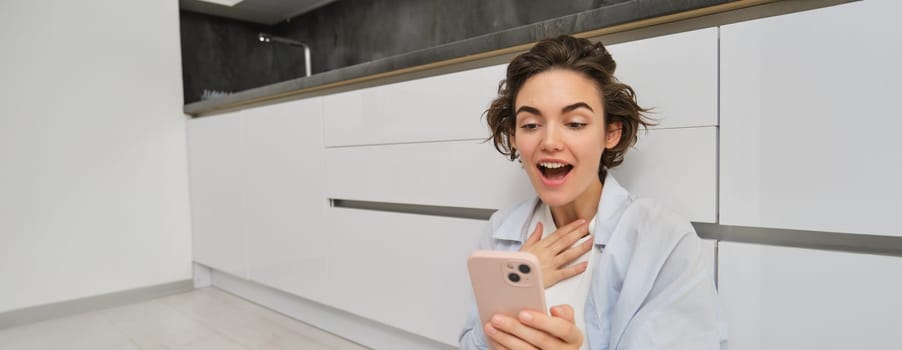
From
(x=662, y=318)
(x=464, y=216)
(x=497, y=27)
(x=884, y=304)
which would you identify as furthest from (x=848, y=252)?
(x=497, y=27)

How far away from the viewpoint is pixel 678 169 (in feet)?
2.84

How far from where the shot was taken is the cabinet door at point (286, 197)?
5.54ft

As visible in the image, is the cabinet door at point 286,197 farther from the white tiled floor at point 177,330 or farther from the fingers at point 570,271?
the fingers at point 570,271

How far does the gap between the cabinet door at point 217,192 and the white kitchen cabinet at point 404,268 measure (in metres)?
0.65

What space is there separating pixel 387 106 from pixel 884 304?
1.09 m

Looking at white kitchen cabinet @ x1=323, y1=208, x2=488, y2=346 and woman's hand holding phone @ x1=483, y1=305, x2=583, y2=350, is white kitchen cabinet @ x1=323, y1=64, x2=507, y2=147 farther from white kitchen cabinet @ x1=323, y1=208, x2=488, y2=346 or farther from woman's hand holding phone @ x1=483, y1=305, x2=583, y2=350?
woman's hand holding phone @ x1=483, y1=305, x2=583, y2=350

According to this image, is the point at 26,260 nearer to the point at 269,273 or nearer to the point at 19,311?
the point at 19,311

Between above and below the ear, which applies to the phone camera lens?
below

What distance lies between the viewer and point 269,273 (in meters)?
1.94

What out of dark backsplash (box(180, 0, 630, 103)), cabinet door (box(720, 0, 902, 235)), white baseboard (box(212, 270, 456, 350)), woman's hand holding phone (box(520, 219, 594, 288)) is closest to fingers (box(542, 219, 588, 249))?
woman's hand holding phone (box(520, 219, 594, 288))

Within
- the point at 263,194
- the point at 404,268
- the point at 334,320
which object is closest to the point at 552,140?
the point at 404,268

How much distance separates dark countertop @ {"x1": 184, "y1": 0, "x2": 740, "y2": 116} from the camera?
2.83 feet

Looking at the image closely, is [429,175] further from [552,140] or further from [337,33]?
[337,33]

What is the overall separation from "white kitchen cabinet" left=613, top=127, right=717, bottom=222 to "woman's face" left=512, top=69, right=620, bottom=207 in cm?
17
